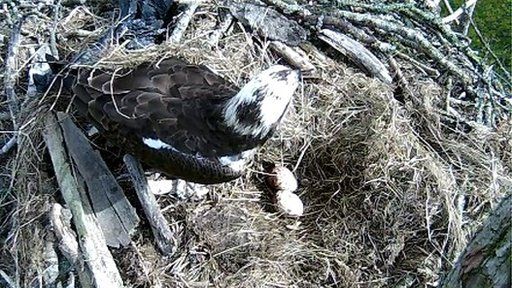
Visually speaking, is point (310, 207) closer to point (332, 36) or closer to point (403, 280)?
point (403, 280)

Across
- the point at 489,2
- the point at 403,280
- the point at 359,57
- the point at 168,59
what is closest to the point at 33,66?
the point at 168,59

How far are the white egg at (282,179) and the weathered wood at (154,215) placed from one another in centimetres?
51

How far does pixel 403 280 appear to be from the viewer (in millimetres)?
3275

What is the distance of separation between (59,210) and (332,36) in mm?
1511

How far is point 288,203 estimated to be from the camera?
3330 millimetres

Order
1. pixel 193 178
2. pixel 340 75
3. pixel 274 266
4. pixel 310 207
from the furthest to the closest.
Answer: pixel 340 75, pixel 310 207, pixel 274 266, pixel 193 178

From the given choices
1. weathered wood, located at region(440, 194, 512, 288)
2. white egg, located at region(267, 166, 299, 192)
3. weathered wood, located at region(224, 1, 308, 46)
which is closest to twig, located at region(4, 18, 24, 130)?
weathered wood, located at region(224, 1, 308, 46)

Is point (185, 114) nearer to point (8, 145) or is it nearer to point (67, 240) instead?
point (67, 240)

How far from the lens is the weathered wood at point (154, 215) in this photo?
3.07 m

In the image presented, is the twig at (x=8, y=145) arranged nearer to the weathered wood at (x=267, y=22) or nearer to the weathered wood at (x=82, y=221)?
the weathered wood at (x=82, y=221)

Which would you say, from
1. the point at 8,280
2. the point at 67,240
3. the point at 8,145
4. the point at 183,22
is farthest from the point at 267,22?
the point at 8,280

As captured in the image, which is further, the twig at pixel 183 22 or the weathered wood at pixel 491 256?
the twig at pixel 183 22

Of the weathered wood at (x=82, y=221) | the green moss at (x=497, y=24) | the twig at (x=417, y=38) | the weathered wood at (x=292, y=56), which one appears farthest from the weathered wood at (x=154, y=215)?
the green moss at (x=497, y=24)

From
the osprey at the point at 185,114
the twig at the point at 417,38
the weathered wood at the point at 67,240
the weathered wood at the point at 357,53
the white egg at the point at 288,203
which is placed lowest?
the weathered wood at the point at 67,240
